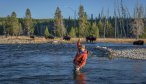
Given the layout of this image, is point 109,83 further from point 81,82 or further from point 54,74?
point 54,74

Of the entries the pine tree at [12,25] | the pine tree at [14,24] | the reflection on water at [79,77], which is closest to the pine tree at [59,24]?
the pine tree at [14,24]

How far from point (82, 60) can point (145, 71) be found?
17.0 ft

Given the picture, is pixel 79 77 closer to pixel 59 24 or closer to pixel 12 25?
pixel 59 24

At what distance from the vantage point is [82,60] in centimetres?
3231

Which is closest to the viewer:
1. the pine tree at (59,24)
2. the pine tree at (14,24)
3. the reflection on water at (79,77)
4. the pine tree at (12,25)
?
the reflection on water at (79,77)

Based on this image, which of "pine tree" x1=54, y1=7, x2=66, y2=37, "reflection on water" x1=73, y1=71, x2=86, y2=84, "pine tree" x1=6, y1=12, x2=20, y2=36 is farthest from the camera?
"pine tree" x1=6, y1=12, x2=20, y2=36

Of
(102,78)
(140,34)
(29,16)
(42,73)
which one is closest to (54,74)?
(42,73)

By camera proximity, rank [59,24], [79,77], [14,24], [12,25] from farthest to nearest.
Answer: [12,25] → [14,24] → [59,24] → [79,77]

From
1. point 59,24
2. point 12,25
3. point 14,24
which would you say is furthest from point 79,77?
point 12,25

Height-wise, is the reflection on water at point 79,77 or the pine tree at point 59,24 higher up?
the pine tree at point 59,24

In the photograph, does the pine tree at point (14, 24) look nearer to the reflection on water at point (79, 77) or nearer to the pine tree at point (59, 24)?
the pine tree at point (59, 24)

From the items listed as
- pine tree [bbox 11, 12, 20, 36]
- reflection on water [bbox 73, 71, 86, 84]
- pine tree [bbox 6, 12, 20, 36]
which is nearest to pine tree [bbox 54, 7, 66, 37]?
pine tree [bbox 11, 12, 20, 36]

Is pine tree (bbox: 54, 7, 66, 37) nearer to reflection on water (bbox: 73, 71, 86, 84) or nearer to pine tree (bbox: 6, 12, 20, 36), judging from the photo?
pine tree (bbox: 6, 12, 20, 36)

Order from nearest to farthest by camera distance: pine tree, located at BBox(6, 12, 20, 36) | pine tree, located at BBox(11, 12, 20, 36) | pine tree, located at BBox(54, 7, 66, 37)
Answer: pine tree, located at BBox(54, 7, 66, 37) < pine tree, located at BBox(11, 12, 20, 36) < pine tree, located at BBox(6, 12, 20, 36)
